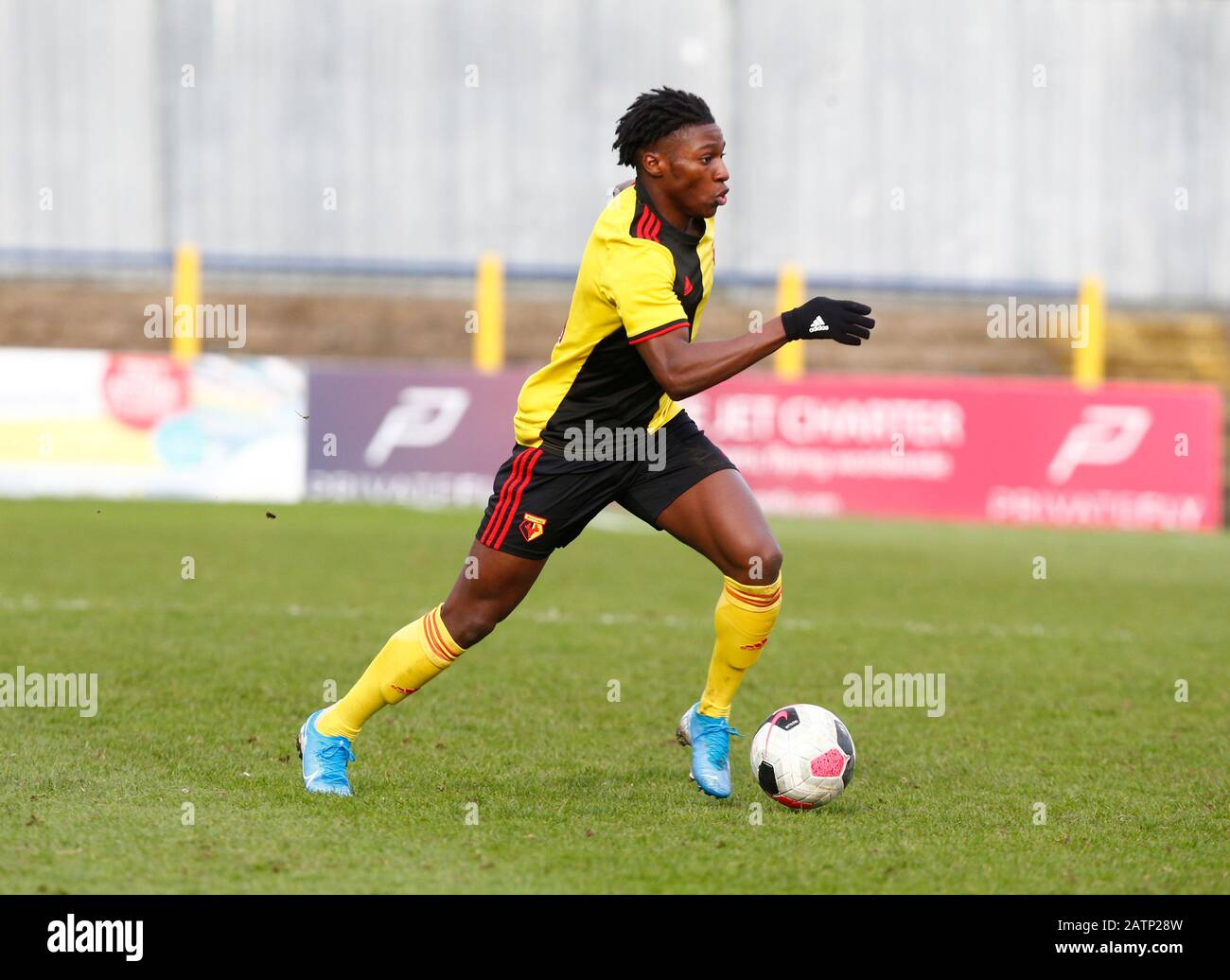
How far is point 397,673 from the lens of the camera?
5.23m

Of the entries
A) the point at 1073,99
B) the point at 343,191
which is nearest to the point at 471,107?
the point at 343,191

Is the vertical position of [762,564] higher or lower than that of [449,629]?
higher

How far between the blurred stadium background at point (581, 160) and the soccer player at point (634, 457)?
1754 cm

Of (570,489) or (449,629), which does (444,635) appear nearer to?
(449,629)

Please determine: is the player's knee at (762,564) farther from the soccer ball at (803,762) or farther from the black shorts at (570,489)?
the soccer ball at (803,762)

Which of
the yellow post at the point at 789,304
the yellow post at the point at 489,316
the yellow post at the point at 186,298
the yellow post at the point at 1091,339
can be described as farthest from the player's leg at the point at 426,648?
the yellow post at the point at 1091,339

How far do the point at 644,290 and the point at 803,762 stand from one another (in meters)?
1.55

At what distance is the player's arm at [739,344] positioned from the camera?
4758mm

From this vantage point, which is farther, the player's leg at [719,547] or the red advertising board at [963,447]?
the red advertising board at [963,447]

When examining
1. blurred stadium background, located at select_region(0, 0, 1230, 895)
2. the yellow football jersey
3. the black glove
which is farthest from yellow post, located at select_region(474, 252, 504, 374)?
the black glove

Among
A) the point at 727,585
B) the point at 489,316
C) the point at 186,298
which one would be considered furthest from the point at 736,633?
the point at 186,298
